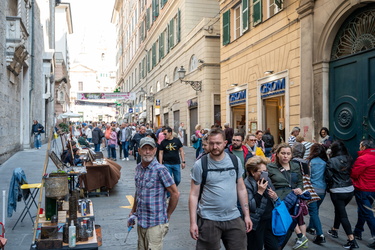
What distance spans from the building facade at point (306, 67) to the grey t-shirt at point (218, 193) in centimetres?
715

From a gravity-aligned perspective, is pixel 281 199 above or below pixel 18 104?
below

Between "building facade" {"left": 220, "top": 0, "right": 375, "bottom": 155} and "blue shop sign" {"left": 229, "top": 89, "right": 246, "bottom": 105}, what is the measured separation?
5 centimetres

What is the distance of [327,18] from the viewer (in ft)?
36.9

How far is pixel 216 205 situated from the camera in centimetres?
373

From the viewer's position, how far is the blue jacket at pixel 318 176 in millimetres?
6012

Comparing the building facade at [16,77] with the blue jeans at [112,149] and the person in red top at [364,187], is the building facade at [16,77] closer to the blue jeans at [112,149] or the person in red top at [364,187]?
the blue jeans at [112,149]

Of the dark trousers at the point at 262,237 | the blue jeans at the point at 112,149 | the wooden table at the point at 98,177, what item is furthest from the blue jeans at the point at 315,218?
the blue jeans at the point at 112,149

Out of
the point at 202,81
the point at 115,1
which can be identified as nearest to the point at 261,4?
the point at 202,81

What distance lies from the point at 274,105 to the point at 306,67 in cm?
309

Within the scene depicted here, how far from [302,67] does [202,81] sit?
1066 centimetres

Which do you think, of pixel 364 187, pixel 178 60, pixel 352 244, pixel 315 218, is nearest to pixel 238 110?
pixel 178 60

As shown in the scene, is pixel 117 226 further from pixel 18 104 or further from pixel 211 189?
pixel 18 104

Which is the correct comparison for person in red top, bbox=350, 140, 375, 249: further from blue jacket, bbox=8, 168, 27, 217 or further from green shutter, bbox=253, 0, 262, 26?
green shutter, bbox=253, 0, 262, 26

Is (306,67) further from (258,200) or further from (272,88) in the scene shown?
(258,200)
